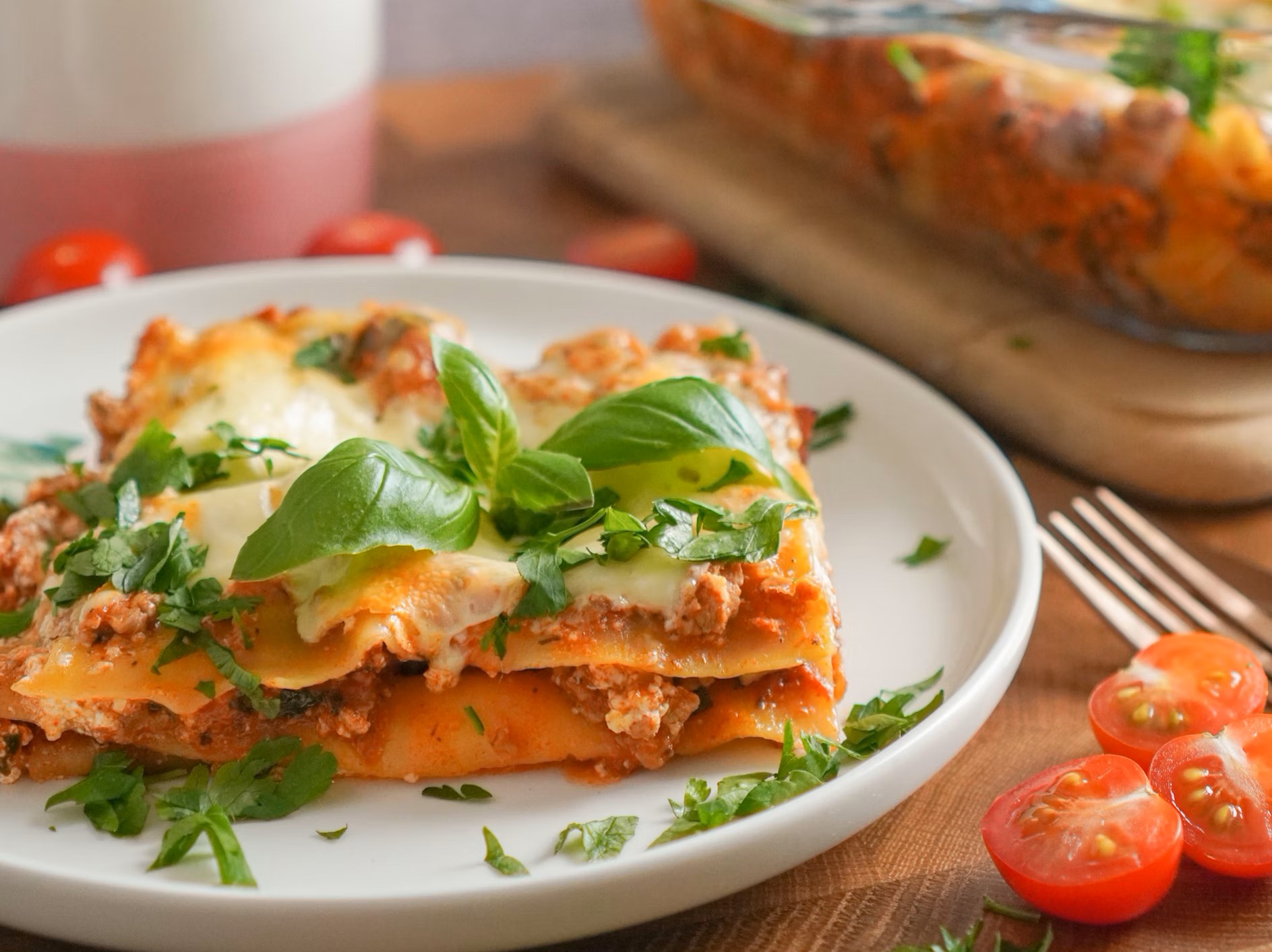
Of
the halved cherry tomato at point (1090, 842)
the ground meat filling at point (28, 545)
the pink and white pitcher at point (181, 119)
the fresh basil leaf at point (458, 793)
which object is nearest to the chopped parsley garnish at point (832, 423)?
the halved cherry tomato at point (1090, 842)

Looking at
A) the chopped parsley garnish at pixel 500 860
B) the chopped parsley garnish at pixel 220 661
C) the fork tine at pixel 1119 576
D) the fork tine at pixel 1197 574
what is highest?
the chopped parsley garnish at pixel 220 661

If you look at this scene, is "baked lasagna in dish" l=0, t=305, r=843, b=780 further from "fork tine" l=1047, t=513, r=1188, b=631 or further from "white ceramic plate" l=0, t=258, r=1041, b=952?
"fork tine" l=1047, t=513, r=1188, b=631

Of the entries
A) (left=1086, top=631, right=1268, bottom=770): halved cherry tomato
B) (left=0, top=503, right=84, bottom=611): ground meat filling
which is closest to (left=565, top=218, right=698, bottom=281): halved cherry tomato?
(left=0, top=503, right=84, bottom=611): ground meat filling

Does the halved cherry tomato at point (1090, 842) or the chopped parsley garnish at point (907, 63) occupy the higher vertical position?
the chopped parsley garnish at point (907, 63)

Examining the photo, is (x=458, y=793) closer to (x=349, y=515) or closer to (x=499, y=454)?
(x=349, y=515)

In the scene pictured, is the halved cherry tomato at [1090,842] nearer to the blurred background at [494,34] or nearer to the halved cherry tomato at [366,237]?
the halved cherry tomato at [366,237]

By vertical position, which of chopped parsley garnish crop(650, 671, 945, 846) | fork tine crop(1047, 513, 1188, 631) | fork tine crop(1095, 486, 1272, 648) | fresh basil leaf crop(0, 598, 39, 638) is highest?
chopped parsley garnish crop(650, 671, 945, 846)
